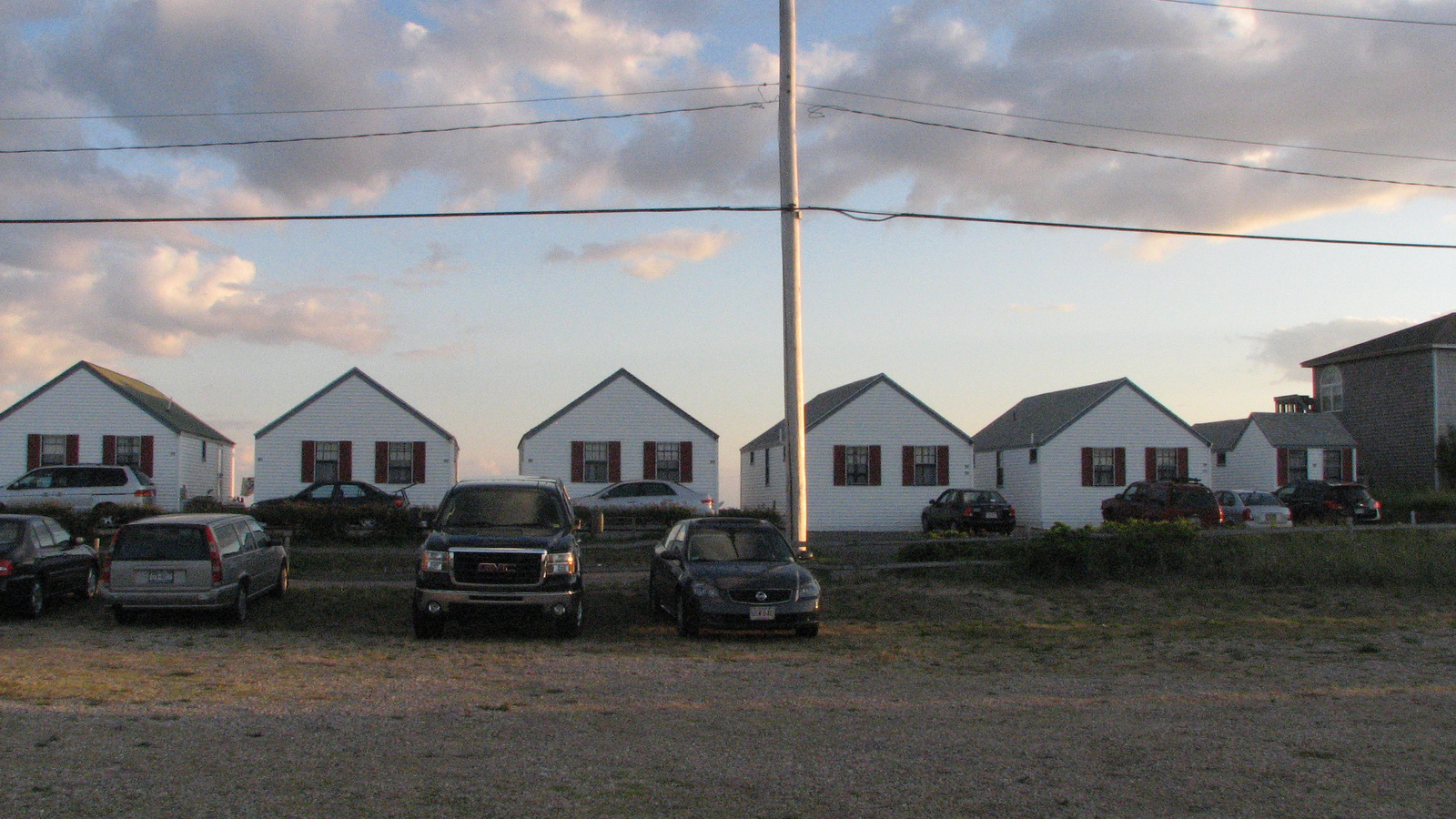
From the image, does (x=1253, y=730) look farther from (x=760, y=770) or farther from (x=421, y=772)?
(x=421, y=772)

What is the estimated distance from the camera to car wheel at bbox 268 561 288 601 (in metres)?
18.2

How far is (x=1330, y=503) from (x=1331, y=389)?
18.7 meters

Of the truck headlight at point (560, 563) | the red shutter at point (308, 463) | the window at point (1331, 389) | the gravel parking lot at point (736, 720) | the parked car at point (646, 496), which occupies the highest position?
the window at point (1331, 389)

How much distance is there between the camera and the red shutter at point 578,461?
1452 inches

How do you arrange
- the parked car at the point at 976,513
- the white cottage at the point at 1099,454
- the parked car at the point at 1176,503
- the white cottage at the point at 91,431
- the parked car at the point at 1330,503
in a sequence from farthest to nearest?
the white cottage at the point at 1099,454, the parked car at the point at 1330,503, the white cottage at the point at 91,431, the parked car at the point at 976,513, the parked car at the point at 1176,503

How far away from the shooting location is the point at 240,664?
12.3 m

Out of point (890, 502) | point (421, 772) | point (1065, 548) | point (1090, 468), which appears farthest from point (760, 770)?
point (1090, 468)

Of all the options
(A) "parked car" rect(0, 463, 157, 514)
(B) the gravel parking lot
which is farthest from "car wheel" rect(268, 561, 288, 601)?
(A) "parked car" rect(0, 463, 157, 514)

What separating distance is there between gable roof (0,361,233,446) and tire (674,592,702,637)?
89.9 ft

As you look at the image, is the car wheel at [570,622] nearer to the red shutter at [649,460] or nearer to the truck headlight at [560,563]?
the truck headlight at [560,563]

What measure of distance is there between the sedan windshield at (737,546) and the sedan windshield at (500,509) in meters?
1.83

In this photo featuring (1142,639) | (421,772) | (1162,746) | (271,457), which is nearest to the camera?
(421,772)

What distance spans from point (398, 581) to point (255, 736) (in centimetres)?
1250

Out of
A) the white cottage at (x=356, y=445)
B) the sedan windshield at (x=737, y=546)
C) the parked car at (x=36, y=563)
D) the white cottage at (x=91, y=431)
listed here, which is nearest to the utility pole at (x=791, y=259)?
the sedan windshield at (x=737, y=546)
